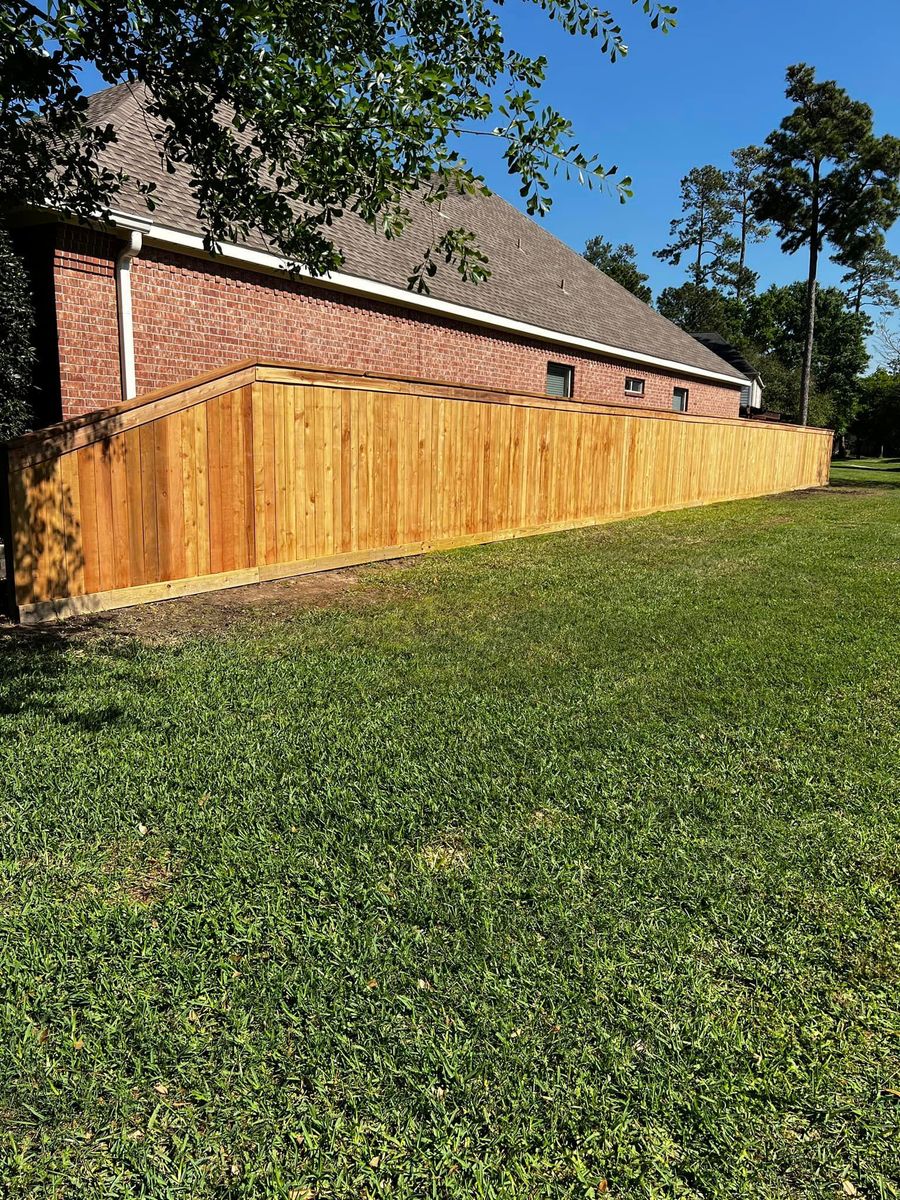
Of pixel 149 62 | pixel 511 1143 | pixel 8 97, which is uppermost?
pixel 149 62

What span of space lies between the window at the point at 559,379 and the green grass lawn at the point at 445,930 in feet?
Result: 43.3

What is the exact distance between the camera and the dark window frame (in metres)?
17.2

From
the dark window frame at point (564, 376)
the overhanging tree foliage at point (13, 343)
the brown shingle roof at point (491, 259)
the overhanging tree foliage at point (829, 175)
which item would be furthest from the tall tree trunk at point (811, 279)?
the overhanging tree foliage at point (13, 343)

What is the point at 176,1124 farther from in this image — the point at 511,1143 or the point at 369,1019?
the point at 511,1143

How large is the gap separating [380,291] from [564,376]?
22.3ft

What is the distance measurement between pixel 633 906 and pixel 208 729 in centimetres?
232

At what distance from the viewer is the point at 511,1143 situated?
5.80ft

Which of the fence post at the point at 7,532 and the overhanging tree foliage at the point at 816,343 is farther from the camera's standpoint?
the overhanging tree foliage at the point at 816,343

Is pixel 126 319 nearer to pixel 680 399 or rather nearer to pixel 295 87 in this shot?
pixel 295 87

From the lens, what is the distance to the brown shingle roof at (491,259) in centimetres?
970

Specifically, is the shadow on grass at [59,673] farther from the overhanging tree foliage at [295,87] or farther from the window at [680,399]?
the window at [680,399]

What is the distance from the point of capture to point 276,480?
7.64 m

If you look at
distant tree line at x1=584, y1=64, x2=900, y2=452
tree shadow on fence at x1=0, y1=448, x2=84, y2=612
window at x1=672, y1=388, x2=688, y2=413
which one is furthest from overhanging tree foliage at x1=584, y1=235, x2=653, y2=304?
tree shadow on fence at x1=0, y1=448, x2=84, y2=612

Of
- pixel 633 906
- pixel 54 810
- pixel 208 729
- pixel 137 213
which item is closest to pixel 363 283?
pixel 137 213
